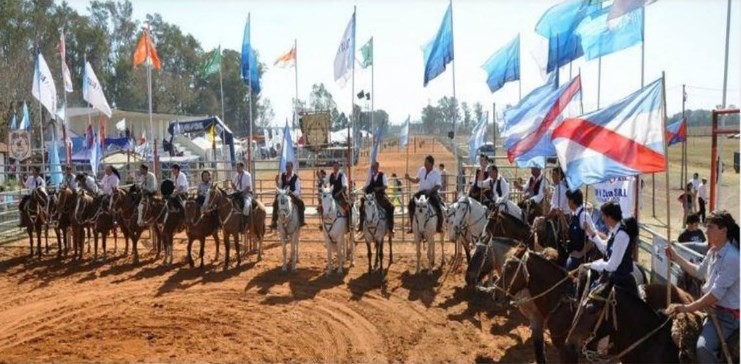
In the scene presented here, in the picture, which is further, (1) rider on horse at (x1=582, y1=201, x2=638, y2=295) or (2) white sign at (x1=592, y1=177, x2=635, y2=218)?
(2) white sign at (x1=592, y1=177, x2=635, y2=218)

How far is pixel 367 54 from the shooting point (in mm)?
22594

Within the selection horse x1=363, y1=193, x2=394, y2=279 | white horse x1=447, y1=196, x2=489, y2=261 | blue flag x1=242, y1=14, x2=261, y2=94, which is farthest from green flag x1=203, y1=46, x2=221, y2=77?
white horse x1=447, y1=196, x2=489, y2=261

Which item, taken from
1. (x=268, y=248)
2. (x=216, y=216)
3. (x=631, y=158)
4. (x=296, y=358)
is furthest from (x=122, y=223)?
(x=631, y=158)

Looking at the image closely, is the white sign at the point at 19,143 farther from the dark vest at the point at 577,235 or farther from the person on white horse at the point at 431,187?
the dark vest at the point at 577,235

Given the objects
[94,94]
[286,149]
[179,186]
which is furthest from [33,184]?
[286,149]

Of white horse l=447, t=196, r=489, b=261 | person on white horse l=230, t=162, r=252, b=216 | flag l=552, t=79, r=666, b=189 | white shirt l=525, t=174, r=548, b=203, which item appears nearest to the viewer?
flag l=552, t=79, r=666, b=189

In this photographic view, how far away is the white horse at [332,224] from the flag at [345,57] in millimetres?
5723

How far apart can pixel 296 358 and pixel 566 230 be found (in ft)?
16.9

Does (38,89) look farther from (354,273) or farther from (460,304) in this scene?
(460,304)

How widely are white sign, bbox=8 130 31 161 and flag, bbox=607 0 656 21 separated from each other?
1897 cm

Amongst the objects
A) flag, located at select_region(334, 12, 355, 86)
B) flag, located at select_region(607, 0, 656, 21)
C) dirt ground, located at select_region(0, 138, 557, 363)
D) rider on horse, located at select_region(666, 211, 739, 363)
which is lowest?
dirt ground, located at select_region(0, 138, 557, 363)

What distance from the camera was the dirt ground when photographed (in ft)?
29.3

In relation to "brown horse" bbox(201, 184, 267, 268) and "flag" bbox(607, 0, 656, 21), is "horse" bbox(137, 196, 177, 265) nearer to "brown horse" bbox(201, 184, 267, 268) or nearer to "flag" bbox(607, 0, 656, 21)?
"brown horse" bbox(201, 184, 267, 268)

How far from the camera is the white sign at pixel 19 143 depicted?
19203 mm
